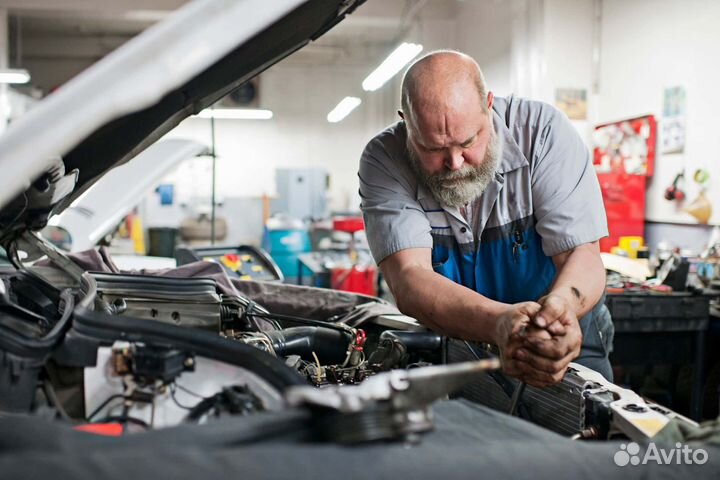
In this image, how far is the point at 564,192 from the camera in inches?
71.2

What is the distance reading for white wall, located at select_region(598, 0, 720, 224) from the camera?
181 inches

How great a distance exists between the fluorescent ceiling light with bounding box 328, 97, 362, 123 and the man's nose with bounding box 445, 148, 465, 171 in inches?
309

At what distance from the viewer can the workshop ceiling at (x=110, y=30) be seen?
8398 millimetres

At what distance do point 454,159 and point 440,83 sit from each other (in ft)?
0.65

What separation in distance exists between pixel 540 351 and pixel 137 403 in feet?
2.46

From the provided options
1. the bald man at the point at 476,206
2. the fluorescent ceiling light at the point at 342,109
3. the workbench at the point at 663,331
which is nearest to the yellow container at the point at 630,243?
the workbench at the point at 663,331

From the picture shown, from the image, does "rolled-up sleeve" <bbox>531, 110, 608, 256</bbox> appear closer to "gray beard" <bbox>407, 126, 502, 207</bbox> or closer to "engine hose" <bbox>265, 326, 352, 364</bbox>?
"gray beard" <bbox>407, 126, 502, 207</bbox>

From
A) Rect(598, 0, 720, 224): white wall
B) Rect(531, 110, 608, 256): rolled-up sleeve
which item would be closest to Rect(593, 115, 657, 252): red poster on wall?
Rect(598, 0, 720, 224): white wall

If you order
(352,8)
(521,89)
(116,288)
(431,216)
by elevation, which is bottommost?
(116,288)

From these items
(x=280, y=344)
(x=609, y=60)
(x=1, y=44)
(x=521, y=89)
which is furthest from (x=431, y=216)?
(x=1, y=44)

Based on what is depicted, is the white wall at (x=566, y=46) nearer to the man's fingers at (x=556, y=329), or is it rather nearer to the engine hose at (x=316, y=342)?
the engine hose at (x=316, y=342)

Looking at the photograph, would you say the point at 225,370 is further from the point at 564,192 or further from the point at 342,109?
the point at 342,109

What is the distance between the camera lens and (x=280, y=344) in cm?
161

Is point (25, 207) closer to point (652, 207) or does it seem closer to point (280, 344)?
point (280, 344)
